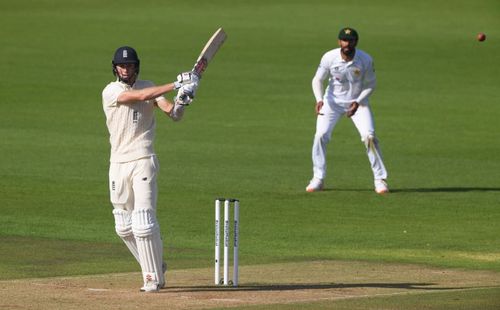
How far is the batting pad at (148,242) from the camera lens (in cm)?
1147

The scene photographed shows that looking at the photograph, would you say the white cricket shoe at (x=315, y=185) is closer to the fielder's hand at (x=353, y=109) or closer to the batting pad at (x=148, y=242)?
the fielder's hand at (x=353, y=109)

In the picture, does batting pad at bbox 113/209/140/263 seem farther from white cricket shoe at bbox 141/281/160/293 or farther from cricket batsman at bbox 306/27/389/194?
cricket batsman at bbox 306/27/389/194

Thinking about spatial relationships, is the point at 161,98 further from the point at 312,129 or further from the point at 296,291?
the point at 312,129

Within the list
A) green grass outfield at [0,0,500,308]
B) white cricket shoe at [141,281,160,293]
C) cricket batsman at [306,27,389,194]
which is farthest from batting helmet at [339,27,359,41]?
white cricket shoe at [141,281,160,293]

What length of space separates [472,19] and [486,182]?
90.1 ft

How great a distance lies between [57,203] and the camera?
57.0 ft

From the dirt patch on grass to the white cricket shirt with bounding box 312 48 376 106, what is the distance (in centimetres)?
558

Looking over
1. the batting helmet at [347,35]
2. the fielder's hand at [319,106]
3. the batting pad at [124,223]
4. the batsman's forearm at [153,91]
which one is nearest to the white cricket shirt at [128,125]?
the batsman's forearm at [153,91]

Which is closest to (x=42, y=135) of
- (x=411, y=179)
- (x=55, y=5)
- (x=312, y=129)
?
(x=312, y=129)

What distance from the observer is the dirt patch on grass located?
11.1 metres

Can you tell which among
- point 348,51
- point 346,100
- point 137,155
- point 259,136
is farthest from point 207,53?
point 259,136

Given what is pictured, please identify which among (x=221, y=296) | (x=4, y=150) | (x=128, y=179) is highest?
(x=4, y=150)

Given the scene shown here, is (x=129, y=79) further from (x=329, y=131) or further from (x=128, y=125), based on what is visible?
(x=329, y=131)

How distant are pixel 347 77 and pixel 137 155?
7.66m
